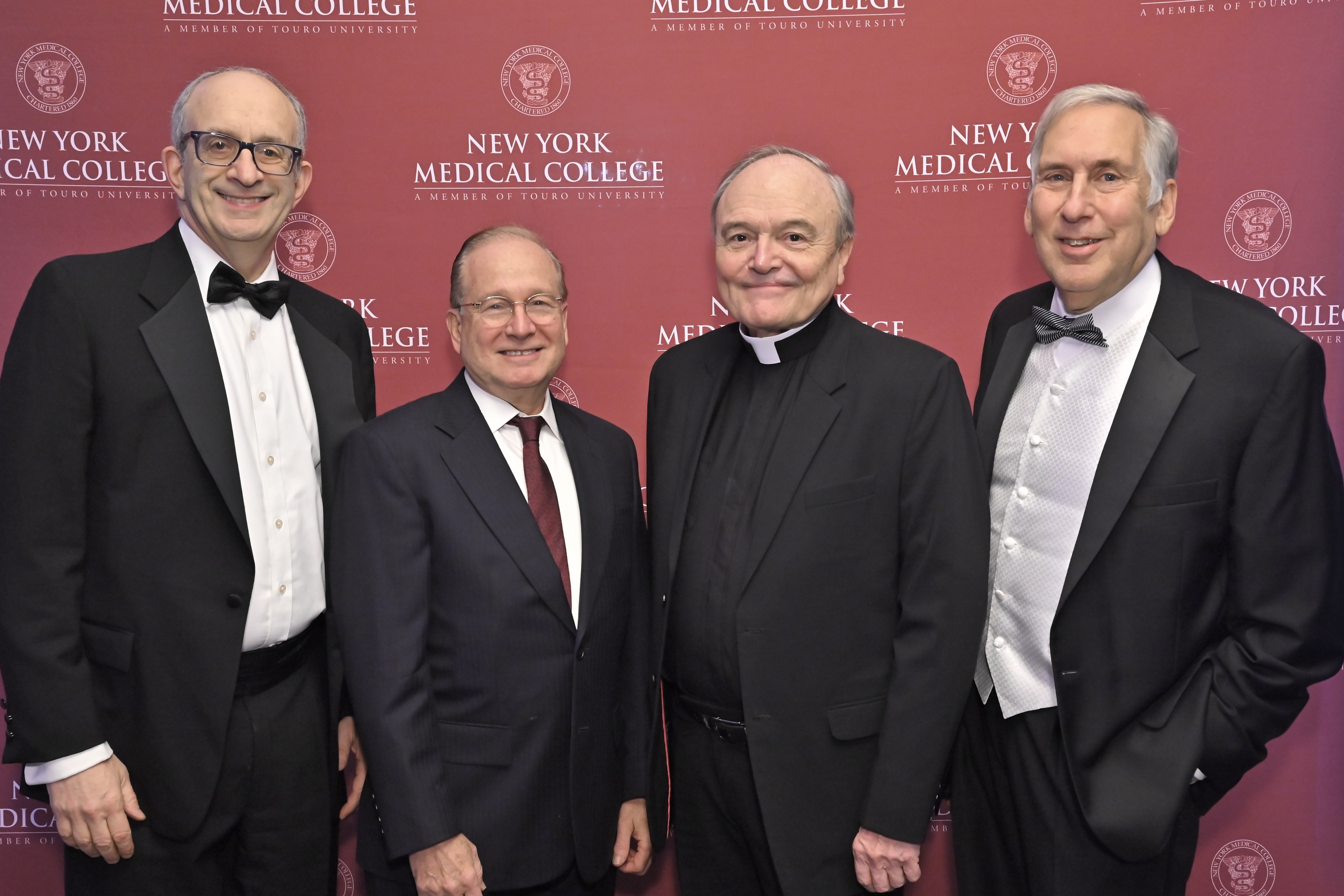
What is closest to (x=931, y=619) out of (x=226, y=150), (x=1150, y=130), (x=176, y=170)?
(x=1150, y=130)

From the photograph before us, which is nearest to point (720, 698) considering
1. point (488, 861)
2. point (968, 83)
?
point (488, 861)

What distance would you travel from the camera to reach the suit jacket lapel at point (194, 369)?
2131 mm

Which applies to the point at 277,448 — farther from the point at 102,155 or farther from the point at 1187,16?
the point at 1187,16

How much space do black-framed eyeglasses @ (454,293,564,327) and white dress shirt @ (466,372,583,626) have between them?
15 centimetres

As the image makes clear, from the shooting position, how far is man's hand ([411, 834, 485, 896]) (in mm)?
2066

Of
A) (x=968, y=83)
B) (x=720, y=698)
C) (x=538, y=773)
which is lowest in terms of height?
(x=538, y=773)

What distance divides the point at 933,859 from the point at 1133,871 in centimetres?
145

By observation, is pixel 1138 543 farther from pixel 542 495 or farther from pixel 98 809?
pixel 98 809

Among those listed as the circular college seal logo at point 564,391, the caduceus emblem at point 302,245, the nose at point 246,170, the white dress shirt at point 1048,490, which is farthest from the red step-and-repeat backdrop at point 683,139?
the white dress shirt at point 1048,490

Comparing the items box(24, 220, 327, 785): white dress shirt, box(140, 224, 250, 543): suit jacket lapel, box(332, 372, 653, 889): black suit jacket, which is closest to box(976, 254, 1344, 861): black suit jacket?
box(332, 372, 653, 889): black suit jacket

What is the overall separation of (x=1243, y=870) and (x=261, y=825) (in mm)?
3166

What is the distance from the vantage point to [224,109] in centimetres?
227

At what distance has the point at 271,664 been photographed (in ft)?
7.43

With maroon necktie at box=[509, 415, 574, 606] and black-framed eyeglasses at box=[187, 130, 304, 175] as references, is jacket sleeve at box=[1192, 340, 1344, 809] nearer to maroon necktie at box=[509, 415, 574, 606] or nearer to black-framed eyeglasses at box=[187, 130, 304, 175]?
Result: maroon necktie at box=[509, 415, 574, 606]
